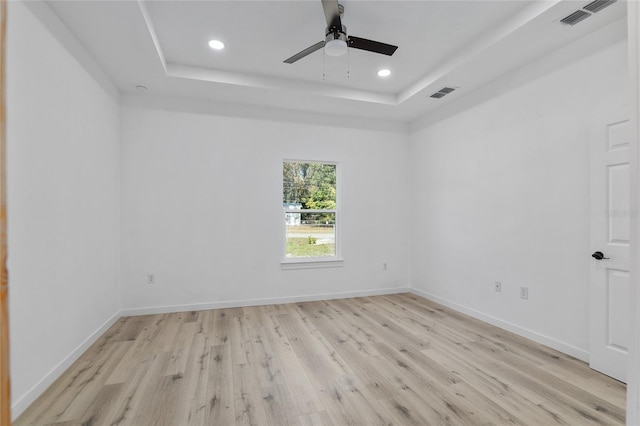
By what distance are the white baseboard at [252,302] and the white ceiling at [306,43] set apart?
277 centimetres

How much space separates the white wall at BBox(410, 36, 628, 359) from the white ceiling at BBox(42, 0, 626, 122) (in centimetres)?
38

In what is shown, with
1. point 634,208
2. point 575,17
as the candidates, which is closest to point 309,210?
point 575,17

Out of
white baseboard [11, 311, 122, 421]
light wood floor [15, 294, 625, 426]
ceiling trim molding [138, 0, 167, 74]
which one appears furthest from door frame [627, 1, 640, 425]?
white baseboard [11, 311, 122, 421]

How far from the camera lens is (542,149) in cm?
305

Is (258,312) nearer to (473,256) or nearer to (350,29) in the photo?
(473,256)

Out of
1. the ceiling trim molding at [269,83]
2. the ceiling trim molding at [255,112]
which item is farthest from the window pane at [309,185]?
the ceiling trim molding at [269,83]

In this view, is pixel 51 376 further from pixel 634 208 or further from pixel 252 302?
pixel 634 208

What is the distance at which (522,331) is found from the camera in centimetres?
321

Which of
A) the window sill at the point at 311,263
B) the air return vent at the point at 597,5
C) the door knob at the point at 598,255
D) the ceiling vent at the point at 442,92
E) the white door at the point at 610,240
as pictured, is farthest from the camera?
the window sill at the point at 311,263

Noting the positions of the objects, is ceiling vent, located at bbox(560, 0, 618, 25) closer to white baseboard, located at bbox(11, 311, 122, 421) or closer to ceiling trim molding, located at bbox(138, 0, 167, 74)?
ceiling trim molding, located at bbox(138, 0, 167, 74)

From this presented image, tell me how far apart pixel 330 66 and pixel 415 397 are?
333 centimetres

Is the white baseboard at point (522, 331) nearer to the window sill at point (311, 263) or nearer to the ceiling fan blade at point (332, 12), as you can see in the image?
the window sill at point (311, 263)

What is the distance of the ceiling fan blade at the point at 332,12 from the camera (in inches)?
89.1

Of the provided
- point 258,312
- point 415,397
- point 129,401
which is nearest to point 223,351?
point 129,401
